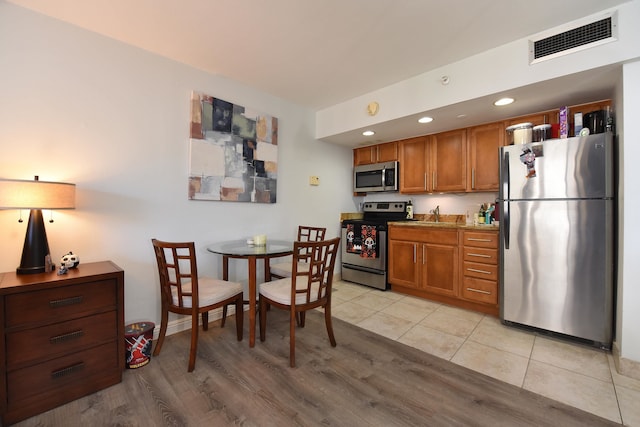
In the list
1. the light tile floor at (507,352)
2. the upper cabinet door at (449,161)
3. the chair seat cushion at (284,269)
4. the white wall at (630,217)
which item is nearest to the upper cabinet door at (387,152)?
the upper cabinet door at (449,161)

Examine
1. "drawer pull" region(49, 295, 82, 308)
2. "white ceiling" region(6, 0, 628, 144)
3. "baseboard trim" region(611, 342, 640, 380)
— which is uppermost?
"white ceiling" region(6, 0, 628, 144)

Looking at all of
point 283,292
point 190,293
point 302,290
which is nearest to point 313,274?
point 302,290

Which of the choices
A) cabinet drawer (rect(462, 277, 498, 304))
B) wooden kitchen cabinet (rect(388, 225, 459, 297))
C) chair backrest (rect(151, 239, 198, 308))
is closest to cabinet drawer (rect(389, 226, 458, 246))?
wooden kitchen cabinet (rect(388, 225, 459, 297))

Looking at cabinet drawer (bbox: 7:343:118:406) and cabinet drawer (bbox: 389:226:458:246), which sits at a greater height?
cabinet drawer (bbox: 389:226:458:246)

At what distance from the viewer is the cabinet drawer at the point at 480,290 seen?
270 cm

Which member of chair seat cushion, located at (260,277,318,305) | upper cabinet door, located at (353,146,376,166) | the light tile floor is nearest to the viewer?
the light tile floor

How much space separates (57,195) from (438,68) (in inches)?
123

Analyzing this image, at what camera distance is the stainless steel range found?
3584 millimetres

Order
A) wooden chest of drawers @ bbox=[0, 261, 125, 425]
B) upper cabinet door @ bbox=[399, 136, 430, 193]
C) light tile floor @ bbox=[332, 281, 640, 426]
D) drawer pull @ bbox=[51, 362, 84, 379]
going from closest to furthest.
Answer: wooden chest of drawers @ bbox=[0, 261, 125, 425] → drawer pull @ bbox=[51, 362, 84, 379] → light tile floor @ bbox=[332, 281, 640, 426] → upper cabinet door @ bbox=[399, 136, 430, 193]

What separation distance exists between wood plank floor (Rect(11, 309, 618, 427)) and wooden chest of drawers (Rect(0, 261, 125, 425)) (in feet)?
0.32

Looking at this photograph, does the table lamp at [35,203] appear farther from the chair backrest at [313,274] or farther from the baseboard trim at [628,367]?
the baseboard trim at [628,367]

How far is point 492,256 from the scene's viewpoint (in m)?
2.71

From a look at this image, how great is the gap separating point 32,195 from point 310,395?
196cm

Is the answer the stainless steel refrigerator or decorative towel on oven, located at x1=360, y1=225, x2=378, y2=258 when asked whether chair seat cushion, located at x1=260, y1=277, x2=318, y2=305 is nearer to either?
decorative towel on oven, located at x1=360, y1=225, x2=378, y2=258
